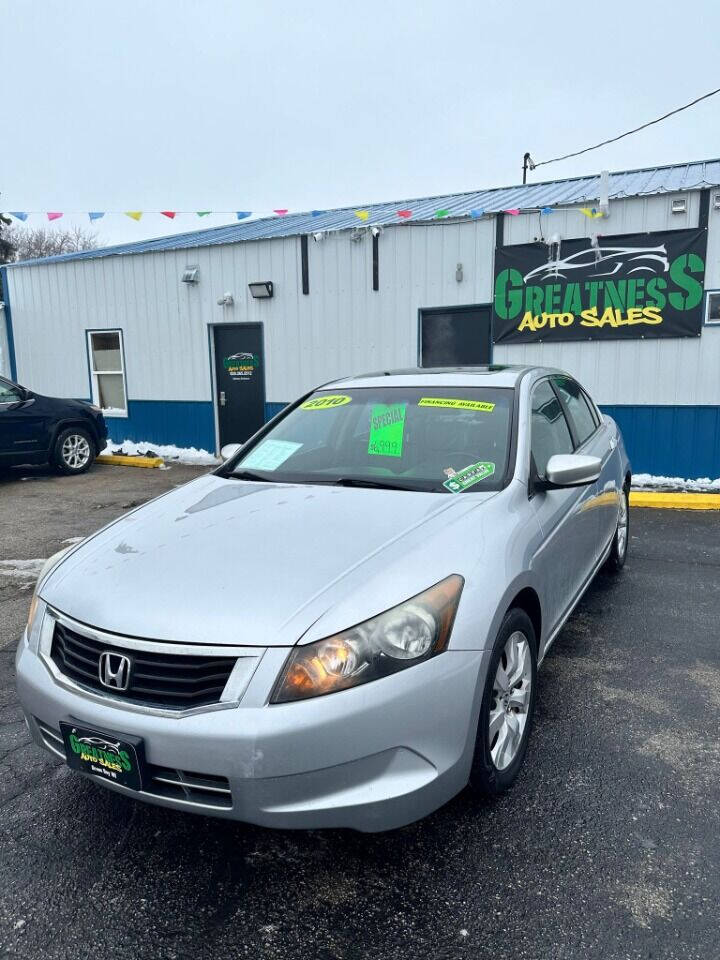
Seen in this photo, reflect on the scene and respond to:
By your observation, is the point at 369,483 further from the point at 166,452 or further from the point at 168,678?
the point at 166,452

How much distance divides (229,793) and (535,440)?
206 centimetres

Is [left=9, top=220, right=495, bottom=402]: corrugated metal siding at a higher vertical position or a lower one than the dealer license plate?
higher

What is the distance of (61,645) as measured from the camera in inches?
89.1

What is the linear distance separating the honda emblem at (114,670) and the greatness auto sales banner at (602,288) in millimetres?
8151

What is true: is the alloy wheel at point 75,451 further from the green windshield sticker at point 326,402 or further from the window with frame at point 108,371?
the green windshield sticker at point 326,402

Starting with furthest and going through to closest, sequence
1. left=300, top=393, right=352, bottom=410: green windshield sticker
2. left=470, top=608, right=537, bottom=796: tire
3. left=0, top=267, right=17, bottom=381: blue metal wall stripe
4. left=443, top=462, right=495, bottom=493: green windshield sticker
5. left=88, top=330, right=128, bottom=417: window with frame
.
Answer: left=0, top=267, right=17, bottom=381: blue metal wall stripe → left=88, top=330, right=128, bottom=417: window with frame → left=300, top=393, right=352, bottom=410: green windshield sticker → left=443, top=462, right=495, bottom=493: green windshield sticker → left=470, top=608, right=537, bottom=796: tire

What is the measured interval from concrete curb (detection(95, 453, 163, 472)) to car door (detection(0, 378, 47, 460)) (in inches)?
72.8

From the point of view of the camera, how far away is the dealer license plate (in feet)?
6.40

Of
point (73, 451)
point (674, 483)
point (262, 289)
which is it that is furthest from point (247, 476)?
point (262, 289)

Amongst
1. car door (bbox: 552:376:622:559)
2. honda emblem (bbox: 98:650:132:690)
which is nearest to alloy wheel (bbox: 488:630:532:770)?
honda emblem (bbox: 98:650:132:690)

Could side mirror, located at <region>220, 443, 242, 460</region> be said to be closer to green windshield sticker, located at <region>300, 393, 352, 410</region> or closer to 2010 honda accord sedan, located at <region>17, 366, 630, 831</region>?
green windshield sticker, located at <region>300, 393, 352, 410</region>

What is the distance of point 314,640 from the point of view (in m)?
1.91

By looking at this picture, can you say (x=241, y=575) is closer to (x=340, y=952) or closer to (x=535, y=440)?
(x=340, y=952)

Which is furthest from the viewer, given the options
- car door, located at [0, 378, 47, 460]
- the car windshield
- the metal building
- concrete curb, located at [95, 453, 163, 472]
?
concrete curb, located at [95, 453, 163, 472]
